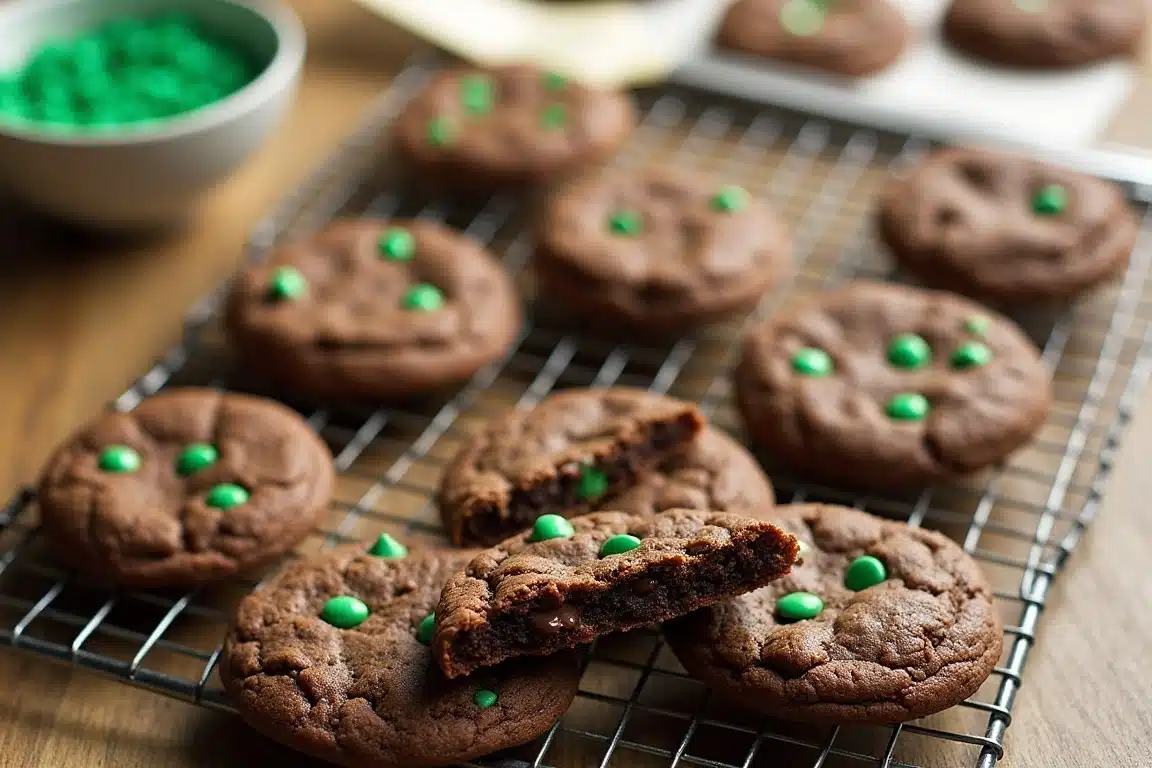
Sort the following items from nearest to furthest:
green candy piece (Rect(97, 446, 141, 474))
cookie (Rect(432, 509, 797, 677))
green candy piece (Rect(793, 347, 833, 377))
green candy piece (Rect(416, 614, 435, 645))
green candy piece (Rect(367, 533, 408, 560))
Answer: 1. cookie (Rect(432, 509, 797, 677))
2. green candy piece (Rect(416, 614, 435, 645))
3. green candy piece (Rect(367, 533, 408, 560))
4. green candy piece (Rect(97, 446, 141, 474))
5. green candy piece (Rect(793, 347, 833, 377))

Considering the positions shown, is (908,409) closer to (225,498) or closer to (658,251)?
(658,251)

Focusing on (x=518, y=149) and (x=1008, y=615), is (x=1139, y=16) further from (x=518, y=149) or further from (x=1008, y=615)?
(x=1008, y=615)

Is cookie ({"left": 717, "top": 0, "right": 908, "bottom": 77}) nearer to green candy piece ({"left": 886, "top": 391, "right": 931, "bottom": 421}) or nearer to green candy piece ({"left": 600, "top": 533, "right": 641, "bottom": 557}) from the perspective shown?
green candy piece ({"left": 886, "top": 391, "right": 931, "bottom": 421})

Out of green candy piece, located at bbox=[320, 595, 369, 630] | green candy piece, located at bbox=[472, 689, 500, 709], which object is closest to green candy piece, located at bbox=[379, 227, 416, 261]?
green candy piece, located at bbox=[320, 595, 369, 630]

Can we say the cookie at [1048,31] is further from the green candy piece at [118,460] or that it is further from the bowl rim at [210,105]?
the green candy piece at [118,460]

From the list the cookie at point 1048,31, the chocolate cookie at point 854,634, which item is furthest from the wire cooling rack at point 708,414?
the cookie at point 1048,31

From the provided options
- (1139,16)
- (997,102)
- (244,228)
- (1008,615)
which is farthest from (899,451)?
(1139,16)
